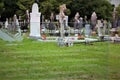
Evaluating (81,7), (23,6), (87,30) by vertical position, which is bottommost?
(87,30)

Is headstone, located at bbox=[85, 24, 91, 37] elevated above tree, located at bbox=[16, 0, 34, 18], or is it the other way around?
tree, located at bbox=[16, 0, 34, 18]

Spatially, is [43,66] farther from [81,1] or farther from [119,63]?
[81,1]

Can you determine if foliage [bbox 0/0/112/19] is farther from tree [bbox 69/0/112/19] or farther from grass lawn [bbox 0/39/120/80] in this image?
grass lawn [bbox 0/39/120/80]

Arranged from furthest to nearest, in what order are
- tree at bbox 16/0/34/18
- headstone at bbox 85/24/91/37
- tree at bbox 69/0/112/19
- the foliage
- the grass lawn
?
tree at bbox 69/0/112/19, the foliage, tree at bbox 16/0/34/18, headstone at bbox 85/24/91/37, the grass lawn

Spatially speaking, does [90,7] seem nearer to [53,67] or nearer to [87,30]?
[87,30]

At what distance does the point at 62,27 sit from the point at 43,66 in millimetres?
11716

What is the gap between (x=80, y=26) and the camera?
75.5ft

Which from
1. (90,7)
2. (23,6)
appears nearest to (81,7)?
(90,7)

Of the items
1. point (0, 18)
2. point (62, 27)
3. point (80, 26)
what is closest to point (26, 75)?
point (62, 27)

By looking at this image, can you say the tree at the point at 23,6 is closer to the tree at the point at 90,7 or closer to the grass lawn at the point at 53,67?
the tree at the point at 90,7

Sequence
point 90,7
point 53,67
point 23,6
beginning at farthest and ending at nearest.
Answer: point 90,7, point 23,6, point 53,67

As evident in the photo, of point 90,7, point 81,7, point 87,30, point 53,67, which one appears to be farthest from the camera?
point 90,7

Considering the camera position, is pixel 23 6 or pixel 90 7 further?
pixel 90 7

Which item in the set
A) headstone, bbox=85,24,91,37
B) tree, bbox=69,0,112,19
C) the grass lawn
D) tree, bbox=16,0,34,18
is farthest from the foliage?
the grass lawn
